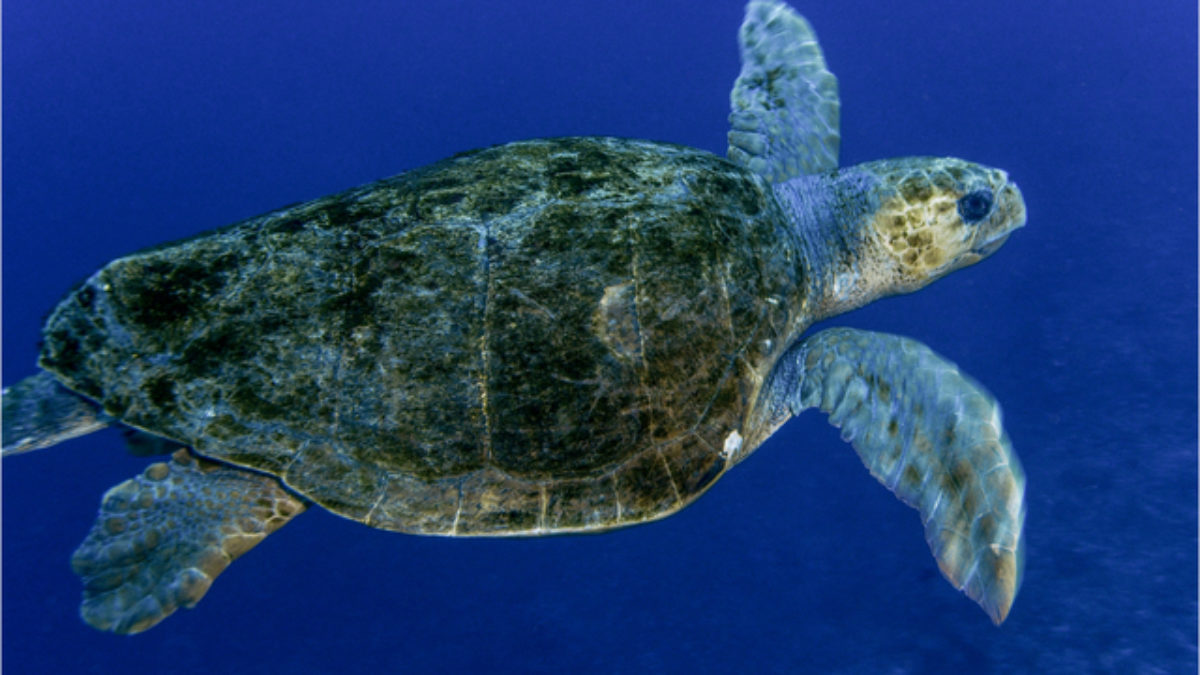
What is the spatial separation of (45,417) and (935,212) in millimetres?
4694

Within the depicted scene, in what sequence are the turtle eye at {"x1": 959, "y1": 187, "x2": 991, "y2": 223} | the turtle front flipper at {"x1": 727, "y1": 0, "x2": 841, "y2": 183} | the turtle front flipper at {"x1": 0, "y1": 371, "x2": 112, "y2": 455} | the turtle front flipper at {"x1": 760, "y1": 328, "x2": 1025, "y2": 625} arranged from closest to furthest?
the turtle front flipper at {"x1": 760, "y1": 328, "x2": 1025, "y2": 625}
the turtle front flipper at {"x1": 0, "y1": 371, "x2": 112, "y2": 455}
the turtle eye at {"x1": 959, "y1": 187, "x2": 991, "y2": 223}
the turtle front flipper at {"x1": 727, "y1": 0, "x2": 841, "y2": 183}

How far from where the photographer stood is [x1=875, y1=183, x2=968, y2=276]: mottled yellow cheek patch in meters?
3.66

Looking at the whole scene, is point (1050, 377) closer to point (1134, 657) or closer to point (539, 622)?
point (1134, 657)

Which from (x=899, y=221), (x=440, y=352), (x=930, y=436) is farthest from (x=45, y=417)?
(x=899, y=221)

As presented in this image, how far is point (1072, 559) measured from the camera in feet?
29.7

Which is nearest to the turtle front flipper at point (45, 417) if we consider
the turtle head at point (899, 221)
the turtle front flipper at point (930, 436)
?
the turtle front flipper at point (930, 436)

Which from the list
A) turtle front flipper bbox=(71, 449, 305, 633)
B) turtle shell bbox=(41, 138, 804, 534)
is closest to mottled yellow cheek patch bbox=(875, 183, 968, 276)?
turtle shell bbox=(41, 138, 804, 534)

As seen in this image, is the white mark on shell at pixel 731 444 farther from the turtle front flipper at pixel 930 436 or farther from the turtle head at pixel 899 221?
the turtle head at pixel 899 221

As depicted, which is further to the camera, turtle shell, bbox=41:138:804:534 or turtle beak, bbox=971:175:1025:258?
turtle beak, bbox=971:175:1025:258

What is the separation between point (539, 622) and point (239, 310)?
7036 millimetres

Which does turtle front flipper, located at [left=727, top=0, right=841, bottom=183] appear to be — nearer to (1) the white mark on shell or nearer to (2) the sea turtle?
(2) the sea turtle

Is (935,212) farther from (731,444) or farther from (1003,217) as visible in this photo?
(731,444)

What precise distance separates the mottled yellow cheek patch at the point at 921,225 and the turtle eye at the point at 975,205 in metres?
0.04

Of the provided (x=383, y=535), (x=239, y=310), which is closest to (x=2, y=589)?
(x=383, y=535)
